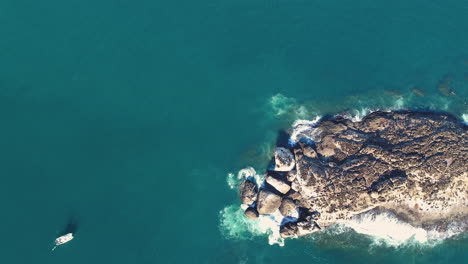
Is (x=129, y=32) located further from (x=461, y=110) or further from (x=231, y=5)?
(x=461, y=110)

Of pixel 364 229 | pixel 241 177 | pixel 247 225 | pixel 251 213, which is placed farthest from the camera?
pixel 241 177

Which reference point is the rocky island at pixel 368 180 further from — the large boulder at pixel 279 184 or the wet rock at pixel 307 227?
the wet rock at pixel 307 227

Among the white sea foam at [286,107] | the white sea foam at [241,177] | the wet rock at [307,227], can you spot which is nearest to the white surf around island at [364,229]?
the wet rock at [307,227]

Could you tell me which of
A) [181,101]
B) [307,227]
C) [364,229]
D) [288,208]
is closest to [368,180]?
[364,229]

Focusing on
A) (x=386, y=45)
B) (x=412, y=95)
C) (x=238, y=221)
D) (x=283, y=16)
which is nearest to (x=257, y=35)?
(x=283, y=16)

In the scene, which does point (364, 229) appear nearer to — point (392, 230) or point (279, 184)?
point (392, 230)

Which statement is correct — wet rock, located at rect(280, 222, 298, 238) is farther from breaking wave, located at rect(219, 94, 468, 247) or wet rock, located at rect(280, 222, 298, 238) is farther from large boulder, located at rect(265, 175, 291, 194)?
large boulder, located at rect(265, 175, 291, 194)

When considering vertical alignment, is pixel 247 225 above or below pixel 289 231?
above
